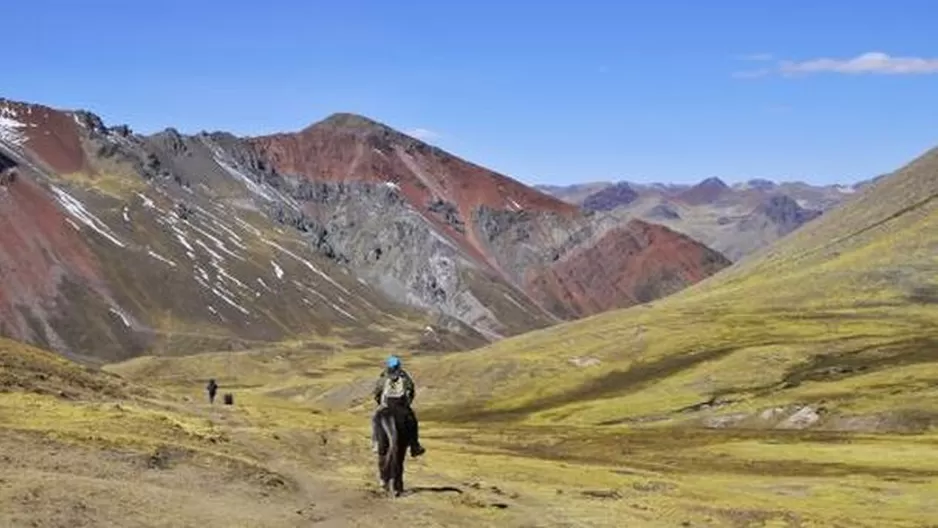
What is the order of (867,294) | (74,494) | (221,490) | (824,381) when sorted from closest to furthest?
1. (74,494)
2. (221,490)
3. (824,381)
4. (867,294)

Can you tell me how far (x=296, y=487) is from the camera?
36.9 meters

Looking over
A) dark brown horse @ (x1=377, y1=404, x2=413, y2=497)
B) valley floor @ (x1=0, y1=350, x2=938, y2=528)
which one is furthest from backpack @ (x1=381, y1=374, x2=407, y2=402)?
valley floor @ (x1=0, y1=350, x2=938, y2=528)

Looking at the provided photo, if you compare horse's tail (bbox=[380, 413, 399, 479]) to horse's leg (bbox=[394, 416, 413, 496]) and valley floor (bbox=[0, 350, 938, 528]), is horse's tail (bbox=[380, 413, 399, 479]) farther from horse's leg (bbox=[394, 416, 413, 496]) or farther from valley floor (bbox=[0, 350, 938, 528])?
valley floor (bbox=[0, 350, 938, 528])

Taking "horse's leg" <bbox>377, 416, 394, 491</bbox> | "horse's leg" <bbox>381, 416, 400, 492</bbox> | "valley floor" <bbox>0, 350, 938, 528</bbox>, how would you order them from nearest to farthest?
"valley floor" <bbox>0, 350, 938, 528</bbox>
"horse's leg" <bbox>381, 416, 400, 492</bbox>
"horse's leg" <bbox>377, 416, 394, 491</bbox>

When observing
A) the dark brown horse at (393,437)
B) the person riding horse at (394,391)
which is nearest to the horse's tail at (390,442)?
the dark brown horse at (393,437)

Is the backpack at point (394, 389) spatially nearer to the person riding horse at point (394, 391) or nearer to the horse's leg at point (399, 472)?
the person riding horse at point (394, 391)

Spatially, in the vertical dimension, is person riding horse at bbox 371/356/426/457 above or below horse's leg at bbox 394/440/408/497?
above

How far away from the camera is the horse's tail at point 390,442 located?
3556 cm

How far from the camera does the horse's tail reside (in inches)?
1400

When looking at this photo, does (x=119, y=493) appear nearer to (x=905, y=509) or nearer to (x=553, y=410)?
(x=905, y=509)

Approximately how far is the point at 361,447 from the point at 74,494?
23.4m

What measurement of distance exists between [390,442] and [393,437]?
0.67 ft

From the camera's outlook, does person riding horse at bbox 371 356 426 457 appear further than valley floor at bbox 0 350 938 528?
Yes


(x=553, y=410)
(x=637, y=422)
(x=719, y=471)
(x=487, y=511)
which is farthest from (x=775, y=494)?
(x=553, y=410)
